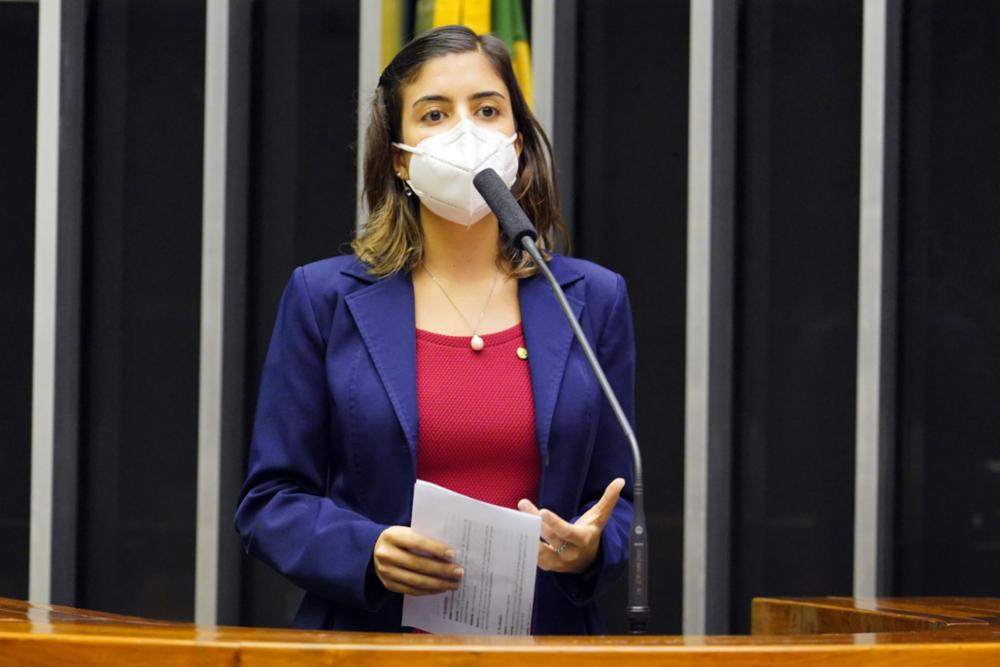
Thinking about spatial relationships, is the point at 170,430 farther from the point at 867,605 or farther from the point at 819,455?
the point at 867,605

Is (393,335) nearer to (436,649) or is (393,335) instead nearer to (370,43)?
(436,649)

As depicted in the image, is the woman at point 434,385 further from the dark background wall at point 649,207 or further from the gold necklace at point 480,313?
the dark background wall at point 649,207

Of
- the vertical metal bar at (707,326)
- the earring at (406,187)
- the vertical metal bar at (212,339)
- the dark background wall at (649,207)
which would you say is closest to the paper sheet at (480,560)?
the earring at (406,187)

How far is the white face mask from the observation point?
7.30 feet

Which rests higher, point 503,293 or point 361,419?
point 503,293

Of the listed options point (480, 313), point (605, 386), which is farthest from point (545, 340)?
point (605, 386)

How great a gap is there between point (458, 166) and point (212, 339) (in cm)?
180

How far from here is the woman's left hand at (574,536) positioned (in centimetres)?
191

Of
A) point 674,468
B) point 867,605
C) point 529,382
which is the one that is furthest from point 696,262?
point 529,382

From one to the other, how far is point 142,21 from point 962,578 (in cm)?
264

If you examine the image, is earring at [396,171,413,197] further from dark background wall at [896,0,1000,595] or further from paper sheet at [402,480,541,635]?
dark background wall at [896,0,1000,595]

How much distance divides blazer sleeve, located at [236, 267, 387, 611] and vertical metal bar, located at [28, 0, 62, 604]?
5.93ft

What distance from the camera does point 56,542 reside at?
154 inches

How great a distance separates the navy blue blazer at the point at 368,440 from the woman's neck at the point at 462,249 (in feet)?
0.25
